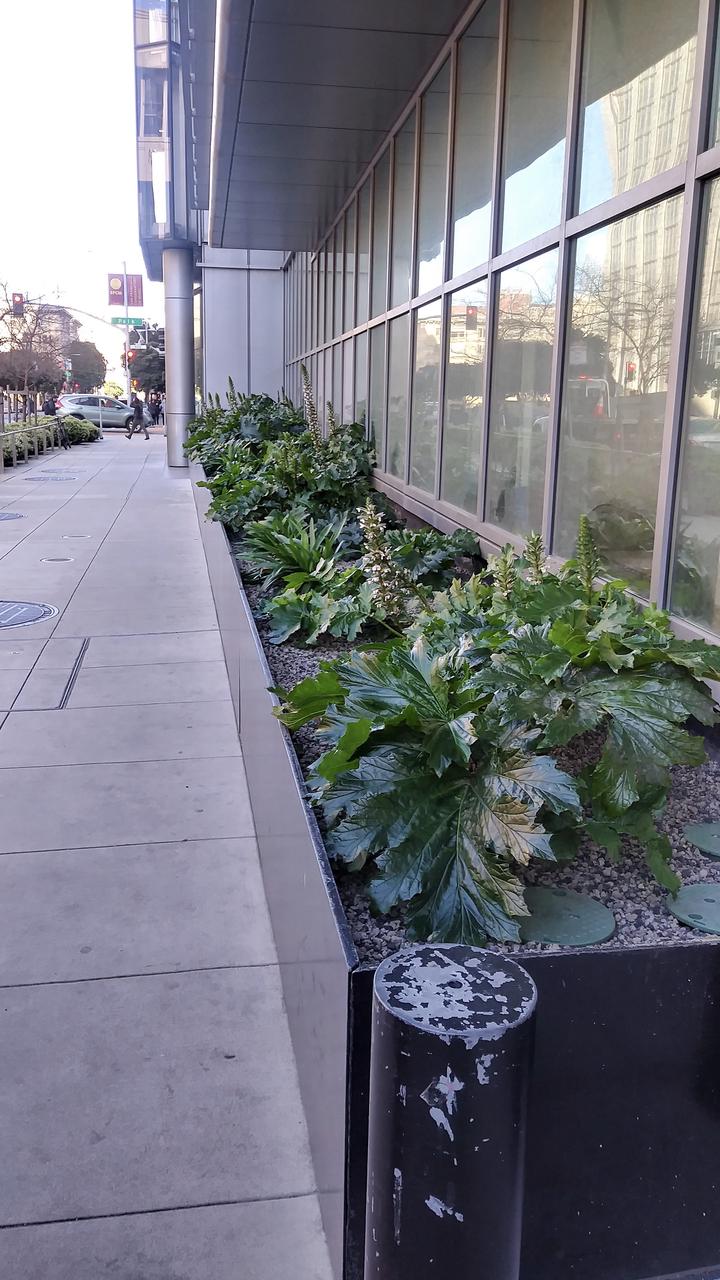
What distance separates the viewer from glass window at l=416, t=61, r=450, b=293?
7.70 m

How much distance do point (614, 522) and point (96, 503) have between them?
46.9ft

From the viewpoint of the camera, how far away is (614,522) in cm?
453

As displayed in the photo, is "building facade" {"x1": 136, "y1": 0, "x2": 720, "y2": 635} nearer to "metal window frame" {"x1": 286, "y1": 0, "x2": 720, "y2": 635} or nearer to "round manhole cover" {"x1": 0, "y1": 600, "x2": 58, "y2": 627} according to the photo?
"metal window frame" {"x1": 286, "y1": 0, "x2": 720, "y2": 635}

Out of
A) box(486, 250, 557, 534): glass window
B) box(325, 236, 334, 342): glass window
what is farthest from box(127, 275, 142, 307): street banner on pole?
box(486, 250, 557, 534): glass window

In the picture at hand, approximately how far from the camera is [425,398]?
26.5 feet

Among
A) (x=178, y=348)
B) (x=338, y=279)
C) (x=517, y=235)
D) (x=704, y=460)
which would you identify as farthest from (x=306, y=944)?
(x=178, y=348)

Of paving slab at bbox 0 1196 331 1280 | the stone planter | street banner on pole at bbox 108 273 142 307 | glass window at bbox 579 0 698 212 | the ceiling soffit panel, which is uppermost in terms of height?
street banner on pole at bbox 108 273 142 307

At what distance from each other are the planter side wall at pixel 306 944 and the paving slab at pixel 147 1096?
111 mm

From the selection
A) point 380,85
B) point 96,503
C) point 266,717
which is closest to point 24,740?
point 266,717

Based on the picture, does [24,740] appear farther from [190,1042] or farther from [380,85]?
[380,85]

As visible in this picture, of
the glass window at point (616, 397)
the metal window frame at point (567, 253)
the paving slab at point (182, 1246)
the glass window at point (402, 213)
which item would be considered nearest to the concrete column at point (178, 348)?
the glass window at point (402, 213)

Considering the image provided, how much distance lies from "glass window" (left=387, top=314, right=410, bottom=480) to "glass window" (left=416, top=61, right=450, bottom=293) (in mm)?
664

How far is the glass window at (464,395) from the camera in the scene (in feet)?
21.6

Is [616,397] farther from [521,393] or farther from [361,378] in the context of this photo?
[361,378]
